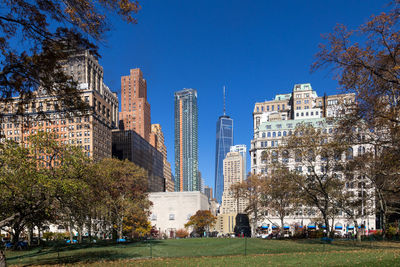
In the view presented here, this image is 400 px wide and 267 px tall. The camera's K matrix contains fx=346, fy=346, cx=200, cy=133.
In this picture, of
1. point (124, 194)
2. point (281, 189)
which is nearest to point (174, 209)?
point (124, 194)

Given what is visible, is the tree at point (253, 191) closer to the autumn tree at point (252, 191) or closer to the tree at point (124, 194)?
the autumn tree at point (252, 191)

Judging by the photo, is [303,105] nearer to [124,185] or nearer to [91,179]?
[124,185]

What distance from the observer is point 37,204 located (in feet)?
72.8

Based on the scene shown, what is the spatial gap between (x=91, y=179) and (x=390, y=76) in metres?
19.3

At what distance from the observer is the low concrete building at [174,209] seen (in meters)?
106

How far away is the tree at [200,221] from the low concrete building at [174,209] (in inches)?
219

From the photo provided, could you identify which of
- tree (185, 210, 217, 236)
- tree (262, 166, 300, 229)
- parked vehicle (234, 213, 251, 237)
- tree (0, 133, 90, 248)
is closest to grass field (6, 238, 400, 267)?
tree (0, 133, 90, 248)

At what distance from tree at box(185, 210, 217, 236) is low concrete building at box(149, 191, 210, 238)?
555 cm

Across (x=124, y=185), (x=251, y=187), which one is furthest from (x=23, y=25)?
(x=251, y=187)

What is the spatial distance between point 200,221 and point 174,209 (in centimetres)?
1227

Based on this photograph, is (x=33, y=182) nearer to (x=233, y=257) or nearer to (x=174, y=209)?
(x=233, y=257)

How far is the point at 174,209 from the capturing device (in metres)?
108

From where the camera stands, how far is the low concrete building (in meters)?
106

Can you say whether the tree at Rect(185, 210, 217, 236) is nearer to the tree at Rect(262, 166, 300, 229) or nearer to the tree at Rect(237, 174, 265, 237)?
the tree at Rect(237, 174, 265, 237)
